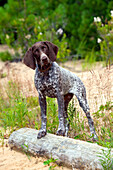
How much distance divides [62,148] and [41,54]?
48.6 inches

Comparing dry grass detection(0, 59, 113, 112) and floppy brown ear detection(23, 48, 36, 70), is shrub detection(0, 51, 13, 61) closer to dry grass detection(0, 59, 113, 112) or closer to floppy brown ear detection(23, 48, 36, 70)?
dry grass detection(0, 59, 113, 112)

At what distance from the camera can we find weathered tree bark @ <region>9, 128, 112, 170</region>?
2.67 m

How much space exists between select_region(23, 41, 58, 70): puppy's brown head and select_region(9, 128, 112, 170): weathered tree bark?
102cm

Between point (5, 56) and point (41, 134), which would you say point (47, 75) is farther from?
point (5, 56)

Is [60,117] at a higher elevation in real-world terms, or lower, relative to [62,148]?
higher

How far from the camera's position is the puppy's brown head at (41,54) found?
9.66ft

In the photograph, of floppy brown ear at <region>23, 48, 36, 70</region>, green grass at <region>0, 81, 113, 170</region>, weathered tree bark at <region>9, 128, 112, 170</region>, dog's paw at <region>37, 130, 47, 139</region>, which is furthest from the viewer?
green grass at <region>0, 81, 113, 170</region>

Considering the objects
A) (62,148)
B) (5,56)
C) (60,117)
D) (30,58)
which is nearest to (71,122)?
(60,117)

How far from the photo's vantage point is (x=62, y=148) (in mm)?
2934

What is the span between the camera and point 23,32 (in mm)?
9461

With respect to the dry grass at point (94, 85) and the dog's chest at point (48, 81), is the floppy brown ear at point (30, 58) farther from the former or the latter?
the dry grass at point (94, 85)

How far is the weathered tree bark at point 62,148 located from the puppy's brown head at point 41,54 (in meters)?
1.02

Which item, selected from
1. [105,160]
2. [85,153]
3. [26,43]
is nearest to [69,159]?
[85,153]

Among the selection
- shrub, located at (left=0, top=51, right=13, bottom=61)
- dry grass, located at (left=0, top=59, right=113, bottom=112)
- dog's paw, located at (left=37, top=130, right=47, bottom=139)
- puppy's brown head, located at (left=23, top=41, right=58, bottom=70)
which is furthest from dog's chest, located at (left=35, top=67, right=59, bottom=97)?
shrub, located at (left=0, top=51, right=13, bottom=61)
